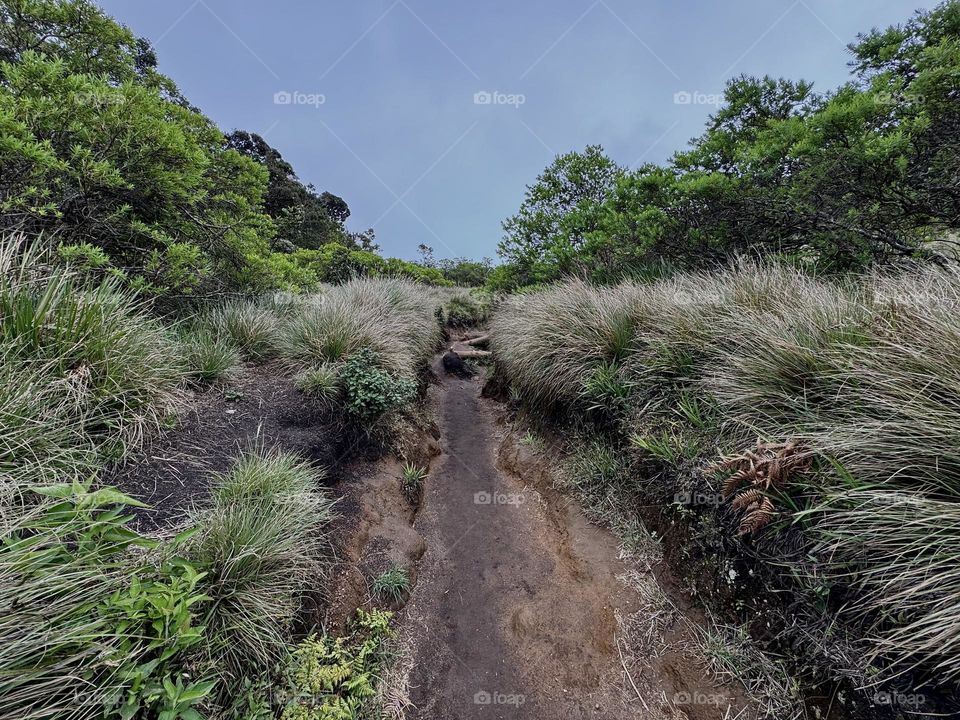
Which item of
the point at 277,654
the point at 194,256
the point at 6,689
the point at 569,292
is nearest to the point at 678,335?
the point at 569,292

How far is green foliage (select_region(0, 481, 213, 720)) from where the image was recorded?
3.69 ft

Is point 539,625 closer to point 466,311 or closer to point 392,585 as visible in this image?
point 392,585

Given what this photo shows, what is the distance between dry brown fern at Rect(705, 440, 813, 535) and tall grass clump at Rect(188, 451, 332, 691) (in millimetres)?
2593

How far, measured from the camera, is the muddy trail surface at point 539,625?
6.99 ft

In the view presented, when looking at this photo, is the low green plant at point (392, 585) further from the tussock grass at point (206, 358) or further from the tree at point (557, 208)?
the tree at point (557, 208)

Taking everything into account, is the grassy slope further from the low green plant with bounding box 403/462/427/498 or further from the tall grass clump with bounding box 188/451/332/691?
the low green plant with bounding box 403/462/427/498

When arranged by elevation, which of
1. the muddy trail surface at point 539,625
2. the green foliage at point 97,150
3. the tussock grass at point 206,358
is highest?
the green foliage at point 97,150

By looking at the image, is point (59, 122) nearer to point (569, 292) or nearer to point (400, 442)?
point (400, 442)

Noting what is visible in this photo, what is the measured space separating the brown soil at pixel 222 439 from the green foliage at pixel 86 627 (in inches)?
30.7

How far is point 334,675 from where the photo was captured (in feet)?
6.33

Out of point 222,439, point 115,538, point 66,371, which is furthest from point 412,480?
point 66,371

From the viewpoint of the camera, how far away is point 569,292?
5.75 meters

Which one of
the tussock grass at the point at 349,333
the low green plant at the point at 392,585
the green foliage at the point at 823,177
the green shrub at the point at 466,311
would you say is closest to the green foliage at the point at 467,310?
the green shrub at the point at 466,311

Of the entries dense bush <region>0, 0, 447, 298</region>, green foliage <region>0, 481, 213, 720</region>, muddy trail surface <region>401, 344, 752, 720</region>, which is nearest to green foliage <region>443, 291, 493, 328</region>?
dense bush <region>0, 0, 447, 298</region>
